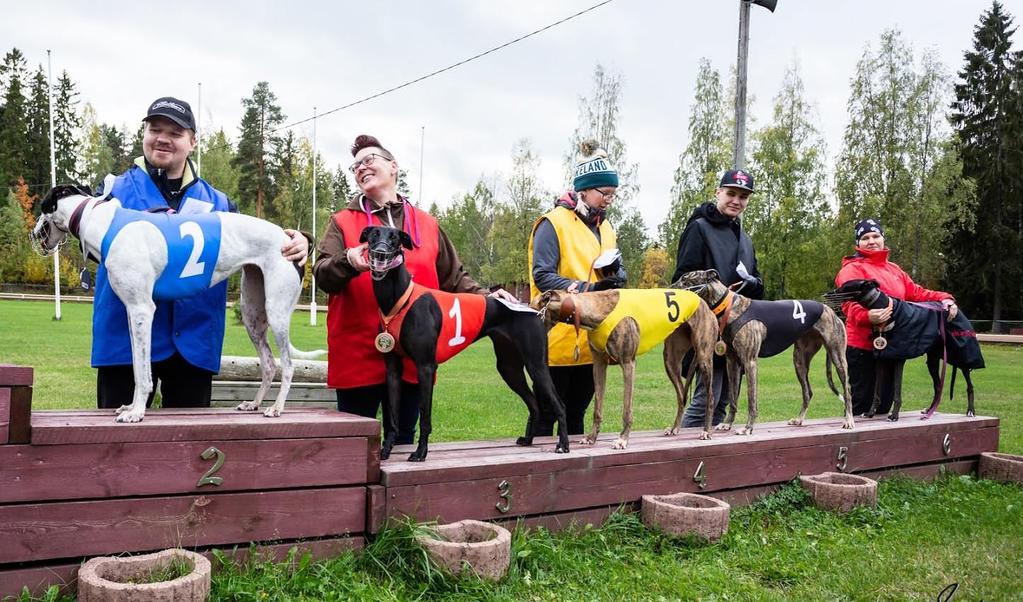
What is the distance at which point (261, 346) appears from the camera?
3.49 m

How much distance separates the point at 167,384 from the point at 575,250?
2.40m

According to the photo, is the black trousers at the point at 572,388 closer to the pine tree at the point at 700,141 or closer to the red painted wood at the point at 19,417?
the red painted wood at the point at 19,417

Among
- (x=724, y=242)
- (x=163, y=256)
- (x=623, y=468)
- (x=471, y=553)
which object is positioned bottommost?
(x=471, y=553)

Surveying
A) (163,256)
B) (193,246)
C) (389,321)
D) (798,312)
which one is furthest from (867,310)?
(163,256)

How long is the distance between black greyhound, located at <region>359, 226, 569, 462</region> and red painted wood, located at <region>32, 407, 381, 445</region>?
275 millimetres

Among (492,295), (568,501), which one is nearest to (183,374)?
(492,295)

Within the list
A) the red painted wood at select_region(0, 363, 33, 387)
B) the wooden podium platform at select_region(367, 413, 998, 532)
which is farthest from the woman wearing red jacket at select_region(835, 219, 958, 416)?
the red painted wood at select_region(0, 363, 33, 387)

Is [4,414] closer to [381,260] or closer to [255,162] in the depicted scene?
[381,260]

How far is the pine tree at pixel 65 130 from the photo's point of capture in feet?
162

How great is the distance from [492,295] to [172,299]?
1.52 metres

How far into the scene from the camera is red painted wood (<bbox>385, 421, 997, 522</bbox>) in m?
3.59

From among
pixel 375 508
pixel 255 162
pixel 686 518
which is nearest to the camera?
pixel 375 508

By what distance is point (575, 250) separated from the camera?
4598 mm

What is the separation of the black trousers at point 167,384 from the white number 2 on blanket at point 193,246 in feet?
1.72
